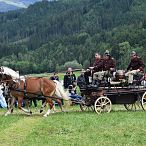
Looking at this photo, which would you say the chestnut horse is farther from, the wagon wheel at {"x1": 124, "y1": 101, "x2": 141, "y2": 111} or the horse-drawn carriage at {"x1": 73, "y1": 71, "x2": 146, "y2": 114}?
the wagon wheel at {"x1": 124, "y1": 101, "x2": 141, "y2": 111}

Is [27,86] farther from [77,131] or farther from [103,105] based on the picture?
[77,131]

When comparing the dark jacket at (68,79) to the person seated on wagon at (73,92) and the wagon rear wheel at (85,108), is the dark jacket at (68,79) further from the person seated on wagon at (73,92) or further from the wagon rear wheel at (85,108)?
the wagon rear wheel at (85,108)

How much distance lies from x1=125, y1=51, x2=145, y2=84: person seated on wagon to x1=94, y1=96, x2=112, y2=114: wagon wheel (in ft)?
4.62

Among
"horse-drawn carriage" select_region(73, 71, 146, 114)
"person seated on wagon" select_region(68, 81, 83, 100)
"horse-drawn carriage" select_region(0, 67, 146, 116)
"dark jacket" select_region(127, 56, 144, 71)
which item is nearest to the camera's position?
"horse-drawn carriage" select_region(73, 71, 146, 114)

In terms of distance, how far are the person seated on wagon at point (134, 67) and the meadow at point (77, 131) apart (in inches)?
98.7

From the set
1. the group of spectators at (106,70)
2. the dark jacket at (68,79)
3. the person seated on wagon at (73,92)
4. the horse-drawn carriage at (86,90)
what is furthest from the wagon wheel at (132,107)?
the dark jacket at (68,79)

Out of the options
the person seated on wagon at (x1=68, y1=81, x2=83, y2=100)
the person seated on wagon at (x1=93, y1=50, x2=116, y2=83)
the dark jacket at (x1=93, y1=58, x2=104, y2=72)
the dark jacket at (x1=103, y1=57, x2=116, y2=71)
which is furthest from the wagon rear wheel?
the dark jacket at (x1=103, y1=57, x2=116, y2=71)

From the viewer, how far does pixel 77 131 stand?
565 inches

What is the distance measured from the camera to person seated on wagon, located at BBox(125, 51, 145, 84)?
2033 centimetres

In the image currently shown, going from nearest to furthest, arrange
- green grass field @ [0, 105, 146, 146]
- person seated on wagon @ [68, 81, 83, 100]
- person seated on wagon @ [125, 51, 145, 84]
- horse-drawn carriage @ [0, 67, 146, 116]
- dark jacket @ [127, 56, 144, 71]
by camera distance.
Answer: green grass field @ [0, 105, 146, 146] < horse-drawn carriage @ [0, 67, 146, 116] < person seated on wagon @ [125, 51, 145, 84] < dark jacket @ [127, 56, 144, 71] < person seated on wagon @ [68, 81, 83, 100]

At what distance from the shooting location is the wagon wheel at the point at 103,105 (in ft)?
64.8

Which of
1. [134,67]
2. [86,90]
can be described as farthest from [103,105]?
[134,67]

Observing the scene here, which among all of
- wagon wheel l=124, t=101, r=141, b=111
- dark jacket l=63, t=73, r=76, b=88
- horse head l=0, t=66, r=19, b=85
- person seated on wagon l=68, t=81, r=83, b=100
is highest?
horse head l=0, t=66, r=19, b=85

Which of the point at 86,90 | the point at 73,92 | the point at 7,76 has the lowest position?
the point at 73,92
